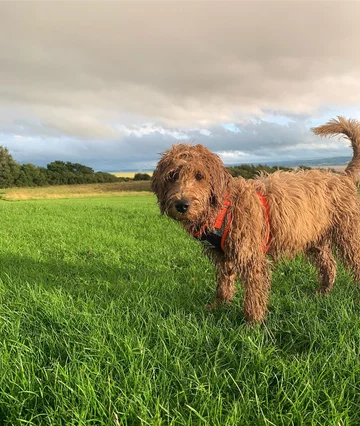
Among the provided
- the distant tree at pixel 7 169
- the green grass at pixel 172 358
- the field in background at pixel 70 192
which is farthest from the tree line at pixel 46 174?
the green grass at pixel 172 358

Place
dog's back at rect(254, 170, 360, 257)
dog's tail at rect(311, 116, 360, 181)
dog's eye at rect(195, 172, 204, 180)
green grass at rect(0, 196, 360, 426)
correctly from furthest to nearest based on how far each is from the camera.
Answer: dog's tail at rect(311, 116, 360, 181)
dog's back at rect(254, 170, 360, 257)
dog's eye at rect(195, 172, 204, 180)
green grass at rect(0, 196, 360, 426)

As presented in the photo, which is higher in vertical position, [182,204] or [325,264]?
[182,204]

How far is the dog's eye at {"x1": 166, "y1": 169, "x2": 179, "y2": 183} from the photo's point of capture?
3553 mm

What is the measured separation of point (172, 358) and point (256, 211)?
77.2 inches

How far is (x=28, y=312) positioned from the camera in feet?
12.1

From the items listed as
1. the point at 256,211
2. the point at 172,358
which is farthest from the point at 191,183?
the point at 172,358

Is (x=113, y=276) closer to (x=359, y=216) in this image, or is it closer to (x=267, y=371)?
(x=267, y=371)

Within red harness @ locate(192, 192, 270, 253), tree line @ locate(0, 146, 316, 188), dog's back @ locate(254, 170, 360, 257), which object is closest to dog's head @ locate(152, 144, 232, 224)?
red harness @ locate(192, 192, 270, 253)

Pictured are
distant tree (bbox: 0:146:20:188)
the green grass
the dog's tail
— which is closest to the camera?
the green grass

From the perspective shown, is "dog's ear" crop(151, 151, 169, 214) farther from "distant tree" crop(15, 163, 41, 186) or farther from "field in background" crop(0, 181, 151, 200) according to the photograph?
"distant tree" crop(15, 163, 41, 186)

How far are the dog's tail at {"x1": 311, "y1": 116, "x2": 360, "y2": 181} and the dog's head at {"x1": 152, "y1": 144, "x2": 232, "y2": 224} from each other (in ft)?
7.34

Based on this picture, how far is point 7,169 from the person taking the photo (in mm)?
63656

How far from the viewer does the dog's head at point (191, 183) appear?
133 inches

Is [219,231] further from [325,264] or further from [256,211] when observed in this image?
[325,264]
